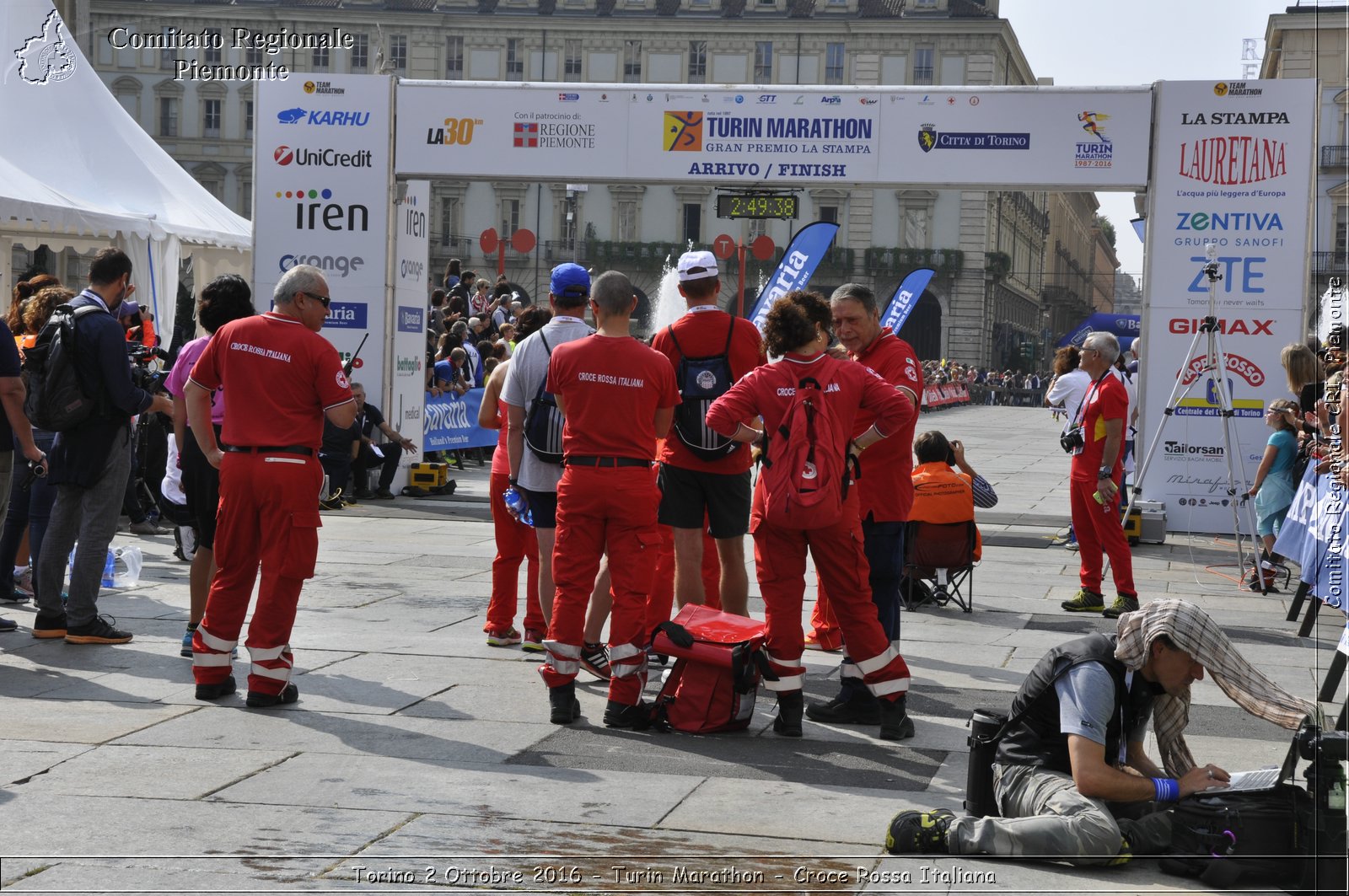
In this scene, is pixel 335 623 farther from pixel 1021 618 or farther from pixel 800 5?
→ pixel 800 5

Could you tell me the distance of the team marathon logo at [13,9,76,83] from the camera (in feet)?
54.9

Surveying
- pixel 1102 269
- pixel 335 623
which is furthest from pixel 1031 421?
pixel 1102 269

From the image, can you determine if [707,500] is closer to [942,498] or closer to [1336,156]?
[942,498]

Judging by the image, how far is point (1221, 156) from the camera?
13711mm

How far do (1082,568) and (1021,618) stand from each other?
26.3 inches

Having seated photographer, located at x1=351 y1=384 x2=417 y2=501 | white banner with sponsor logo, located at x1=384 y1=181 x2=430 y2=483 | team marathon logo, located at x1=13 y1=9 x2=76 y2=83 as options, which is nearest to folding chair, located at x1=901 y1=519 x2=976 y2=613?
seated photographer, located at x1=351 y1=384 x2=417 y2=501

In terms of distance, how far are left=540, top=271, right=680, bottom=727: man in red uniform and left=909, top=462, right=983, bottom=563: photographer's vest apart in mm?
3605

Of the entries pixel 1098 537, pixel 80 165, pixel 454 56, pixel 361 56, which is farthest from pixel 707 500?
pixel 454 56

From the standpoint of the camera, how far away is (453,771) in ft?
17.3

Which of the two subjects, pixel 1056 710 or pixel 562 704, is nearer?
pixel 1056 710

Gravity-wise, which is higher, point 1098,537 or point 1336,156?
point 1336,156

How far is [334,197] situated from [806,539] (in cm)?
1062

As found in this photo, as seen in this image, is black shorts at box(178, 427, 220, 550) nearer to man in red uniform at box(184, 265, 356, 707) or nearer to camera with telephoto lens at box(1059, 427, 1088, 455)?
man in red uniform at box(184, 265, 356, 707)

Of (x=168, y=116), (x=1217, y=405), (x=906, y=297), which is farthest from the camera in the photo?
(x=168, y=116)
